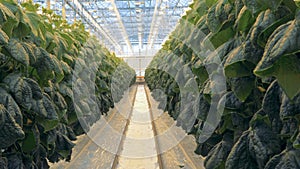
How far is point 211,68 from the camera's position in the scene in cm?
268

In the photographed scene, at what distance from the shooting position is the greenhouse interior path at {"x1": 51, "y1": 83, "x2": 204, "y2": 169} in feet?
16.9

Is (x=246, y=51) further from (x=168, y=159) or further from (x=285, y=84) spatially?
(x=168, y=159)

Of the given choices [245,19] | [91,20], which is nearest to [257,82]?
[245,19]

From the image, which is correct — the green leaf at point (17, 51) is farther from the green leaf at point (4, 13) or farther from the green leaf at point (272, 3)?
the green leaf at point (272, 3)

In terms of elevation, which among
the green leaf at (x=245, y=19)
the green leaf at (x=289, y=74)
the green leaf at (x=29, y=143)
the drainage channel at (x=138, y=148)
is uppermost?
the green leaf at (x=245, y=19)

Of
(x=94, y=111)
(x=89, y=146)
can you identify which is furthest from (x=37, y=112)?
(x=89, y=146)

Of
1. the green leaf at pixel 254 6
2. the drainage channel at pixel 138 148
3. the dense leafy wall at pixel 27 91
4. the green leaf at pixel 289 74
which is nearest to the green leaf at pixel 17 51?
the dense leafy wall at pixel 27 91

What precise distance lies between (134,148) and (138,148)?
8 cm

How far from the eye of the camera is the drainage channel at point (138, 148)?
5.46m

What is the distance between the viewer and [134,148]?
6543mm

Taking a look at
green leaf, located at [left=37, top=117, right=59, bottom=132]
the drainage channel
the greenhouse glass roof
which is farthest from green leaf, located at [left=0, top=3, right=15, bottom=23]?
the greenhouse glass roof

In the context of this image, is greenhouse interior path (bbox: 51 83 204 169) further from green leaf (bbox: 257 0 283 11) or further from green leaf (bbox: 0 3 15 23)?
green leaf (bbox: 257 0 283 11)

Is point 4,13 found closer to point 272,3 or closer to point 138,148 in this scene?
point 272,3

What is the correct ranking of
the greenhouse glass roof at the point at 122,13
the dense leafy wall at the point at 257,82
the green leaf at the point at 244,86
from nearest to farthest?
the dense leafy wall at the point at 257,82, the green leaf at the point at 244,86, the greenhouse glass roof at the point at 122,13
